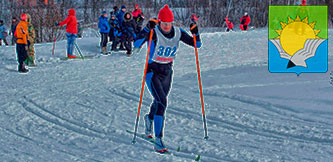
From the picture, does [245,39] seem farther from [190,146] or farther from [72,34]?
[190,146]

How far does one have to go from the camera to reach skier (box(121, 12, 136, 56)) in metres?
14.2

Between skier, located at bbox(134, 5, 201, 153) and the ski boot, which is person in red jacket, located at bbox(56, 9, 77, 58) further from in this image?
skier, located at bbox(134, 5, 201, 153)

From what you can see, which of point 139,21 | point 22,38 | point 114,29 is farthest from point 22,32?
point 114,29

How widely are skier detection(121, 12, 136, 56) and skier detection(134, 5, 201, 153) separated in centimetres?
899

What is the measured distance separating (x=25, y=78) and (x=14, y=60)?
3.41 meters

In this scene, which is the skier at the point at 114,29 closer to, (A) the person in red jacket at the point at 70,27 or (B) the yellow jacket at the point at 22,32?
(A) the person in red jacket at the point at 70,27

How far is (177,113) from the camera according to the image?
284 inches

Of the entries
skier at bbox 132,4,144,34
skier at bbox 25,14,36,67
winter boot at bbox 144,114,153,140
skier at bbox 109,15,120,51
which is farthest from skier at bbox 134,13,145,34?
winter boot at bbox 144,114,153,140

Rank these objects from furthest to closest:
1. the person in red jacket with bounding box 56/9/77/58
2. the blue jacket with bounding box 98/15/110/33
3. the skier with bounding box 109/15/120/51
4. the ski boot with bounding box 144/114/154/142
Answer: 1. the skier with bounding box 109/15/120/51
2. the blue jacket with bounding box 98/15/110/33
3. the person in red jacket with bounding box 56/9/77/58
4. the ski boot with bounding box 144/114/154/142

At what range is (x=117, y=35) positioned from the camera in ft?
50.4

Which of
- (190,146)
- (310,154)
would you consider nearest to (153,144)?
(190,146)

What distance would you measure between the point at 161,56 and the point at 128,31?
9377 millimetres

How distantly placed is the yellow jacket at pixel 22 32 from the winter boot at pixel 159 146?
6.94 m

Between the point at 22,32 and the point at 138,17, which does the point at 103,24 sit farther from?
the point at 22,32
